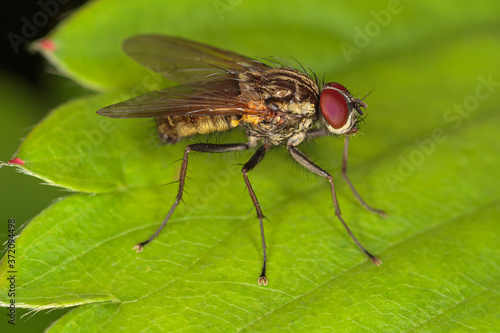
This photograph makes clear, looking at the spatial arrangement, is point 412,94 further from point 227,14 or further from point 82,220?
point 82,220

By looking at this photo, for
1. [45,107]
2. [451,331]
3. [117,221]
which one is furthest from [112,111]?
[451,331]

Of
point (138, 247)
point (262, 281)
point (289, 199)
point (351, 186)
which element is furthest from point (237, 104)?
point (262, 281)

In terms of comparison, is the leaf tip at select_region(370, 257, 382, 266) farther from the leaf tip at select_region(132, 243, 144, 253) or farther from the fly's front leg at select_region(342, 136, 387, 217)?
the leaf tip at select_region(132, 243, 144, 253)

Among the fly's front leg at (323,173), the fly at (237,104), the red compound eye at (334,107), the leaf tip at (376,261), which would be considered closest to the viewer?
the leaf tip at (376,261)

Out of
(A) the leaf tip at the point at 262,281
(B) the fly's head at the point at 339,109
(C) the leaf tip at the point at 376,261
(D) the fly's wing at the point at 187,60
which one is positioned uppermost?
(D) the fly's wing at the point at 187,60

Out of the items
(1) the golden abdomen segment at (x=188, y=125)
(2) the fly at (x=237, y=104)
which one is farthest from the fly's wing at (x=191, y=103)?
(1) the golden abdomen segment at (x=188, y=125)
